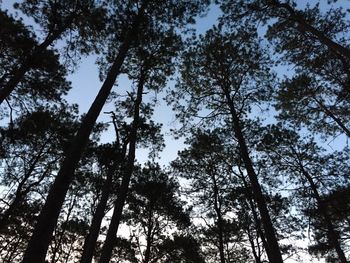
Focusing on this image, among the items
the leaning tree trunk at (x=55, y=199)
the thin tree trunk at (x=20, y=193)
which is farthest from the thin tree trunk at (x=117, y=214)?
the thin tree trunk at (x=20, y=193)

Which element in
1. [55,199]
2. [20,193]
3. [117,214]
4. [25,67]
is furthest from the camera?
[20,193]

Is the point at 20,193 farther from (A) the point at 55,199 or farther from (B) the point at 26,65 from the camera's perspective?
(A) the point at 55,199

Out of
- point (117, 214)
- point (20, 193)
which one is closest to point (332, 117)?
point (117, 214)

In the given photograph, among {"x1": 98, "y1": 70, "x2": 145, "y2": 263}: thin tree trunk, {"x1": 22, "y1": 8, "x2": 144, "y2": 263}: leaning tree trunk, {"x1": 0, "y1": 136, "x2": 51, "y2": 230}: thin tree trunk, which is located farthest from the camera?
{"x1": 0, "y1": 136, "x2": 51, "y2": 230}: thin tree trunk

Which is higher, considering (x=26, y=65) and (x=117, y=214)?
(x=26, y=65)

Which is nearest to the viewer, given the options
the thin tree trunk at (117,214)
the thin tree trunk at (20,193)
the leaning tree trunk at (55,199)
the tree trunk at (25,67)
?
the leaning tree trunk at (55,199)

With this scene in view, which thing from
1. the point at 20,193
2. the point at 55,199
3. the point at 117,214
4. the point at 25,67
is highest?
the point at 25,67

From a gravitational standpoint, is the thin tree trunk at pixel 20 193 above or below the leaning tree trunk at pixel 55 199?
above

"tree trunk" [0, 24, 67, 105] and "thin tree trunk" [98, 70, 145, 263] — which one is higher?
Result: "tree trunk" [0, 24, 67, 105]

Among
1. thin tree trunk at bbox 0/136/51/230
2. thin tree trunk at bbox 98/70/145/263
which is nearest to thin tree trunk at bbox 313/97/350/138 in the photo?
thin tree trunk at bbox 98/70/145/263

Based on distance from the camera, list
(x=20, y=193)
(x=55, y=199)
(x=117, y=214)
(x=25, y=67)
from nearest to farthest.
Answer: (x=55, y=199) → (x=117, y=214) → (x=25, y=67) → (x=20, y=193)

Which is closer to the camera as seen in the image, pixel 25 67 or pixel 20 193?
pixel 25 67

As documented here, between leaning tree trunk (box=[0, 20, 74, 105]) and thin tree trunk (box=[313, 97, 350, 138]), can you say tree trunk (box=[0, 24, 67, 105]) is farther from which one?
thin tree trunk (box=[313, 97, 350, 138])

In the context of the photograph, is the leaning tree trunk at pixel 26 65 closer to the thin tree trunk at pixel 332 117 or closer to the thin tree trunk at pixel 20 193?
the thin tree trunk at pixel 20 193
